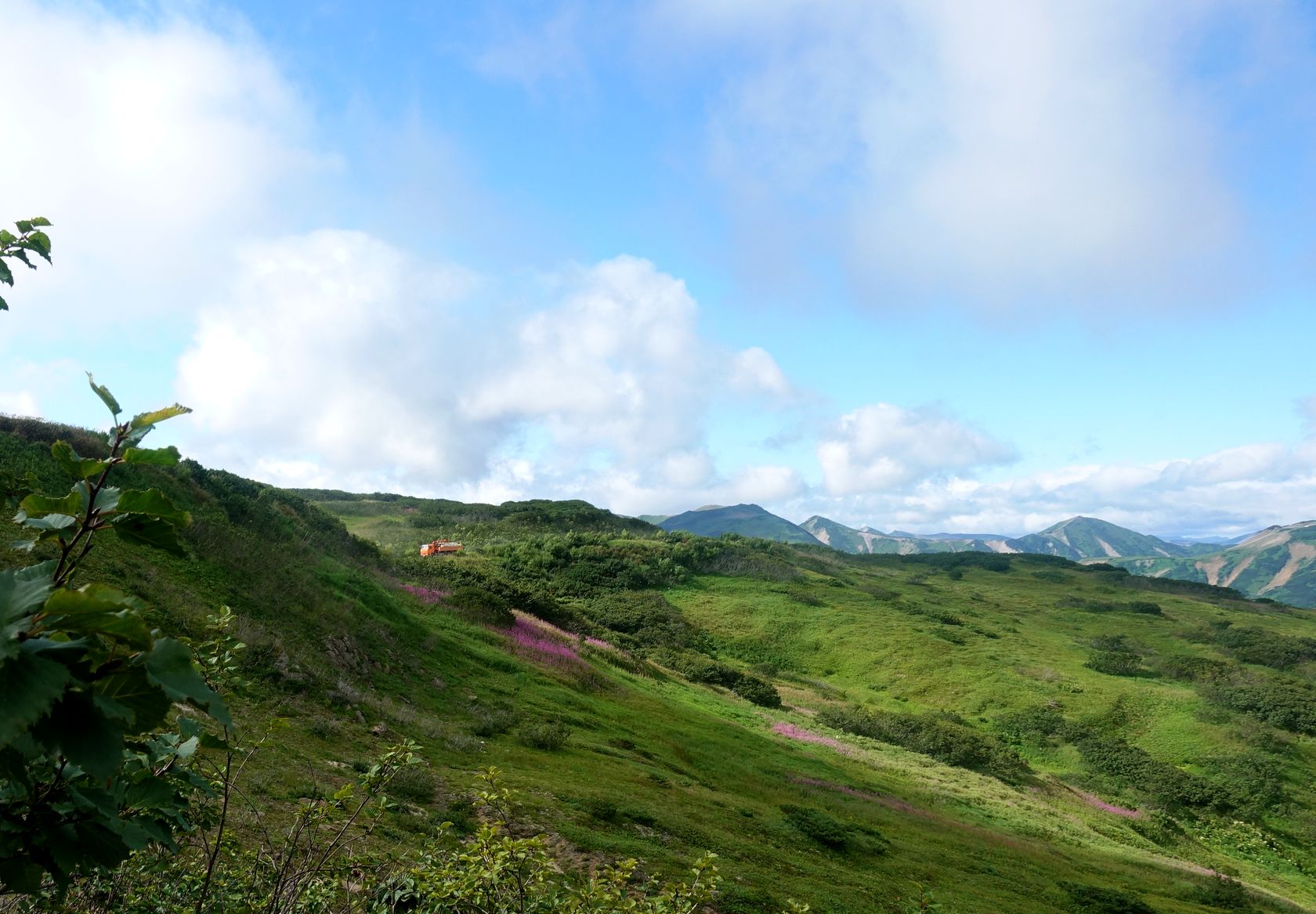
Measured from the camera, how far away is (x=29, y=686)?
4.20ft

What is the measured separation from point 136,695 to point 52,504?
2.47 ft

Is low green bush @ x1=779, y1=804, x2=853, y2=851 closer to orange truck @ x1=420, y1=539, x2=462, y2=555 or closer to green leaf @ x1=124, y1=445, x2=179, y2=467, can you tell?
green leaf @ x1=124, y1=445, x2=179, y2=467

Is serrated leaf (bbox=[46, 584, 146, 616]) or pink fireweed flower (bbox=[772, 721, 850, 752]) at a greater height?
serrated leaf (bbox=[46, 584, 146, 616])

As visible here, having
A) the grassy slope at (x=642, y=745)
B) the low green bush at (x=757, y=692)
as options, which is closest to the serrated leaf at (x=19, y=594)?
the grassy slope at (x=642, y=745)

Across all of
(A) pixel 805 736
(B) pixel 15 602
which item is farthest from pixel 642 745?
(B) pixel 15 602

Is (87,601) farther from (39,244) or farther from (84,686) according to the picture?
(39,244)

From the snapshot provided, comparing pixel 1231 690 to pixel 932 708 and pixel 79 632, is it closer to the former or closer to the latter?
pixel 932 708

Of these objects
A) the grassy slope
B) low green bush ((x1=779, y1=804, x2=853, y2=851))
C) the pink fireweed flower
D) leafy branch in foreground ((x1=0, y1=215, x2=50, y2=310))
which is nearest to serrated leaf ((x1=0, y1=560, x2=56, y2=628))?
leafy branch in foreground ((x1=0, y1=215, x2=50, y2=310))

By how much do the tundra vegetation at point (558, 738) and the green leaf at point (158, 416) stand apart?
0.03 meters

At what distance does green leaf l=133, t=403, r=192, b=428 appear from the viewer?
6.58ft

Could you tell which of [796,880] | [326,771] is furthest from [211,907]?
[796,880]

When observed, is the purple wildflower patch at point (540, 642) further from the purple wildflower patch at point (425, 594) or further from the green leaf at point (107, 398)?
the green leaf at point (107, 398)

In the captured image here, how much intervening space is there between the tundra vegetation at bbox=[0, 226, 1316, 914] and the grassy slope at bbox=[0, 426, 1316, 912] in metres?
0.13

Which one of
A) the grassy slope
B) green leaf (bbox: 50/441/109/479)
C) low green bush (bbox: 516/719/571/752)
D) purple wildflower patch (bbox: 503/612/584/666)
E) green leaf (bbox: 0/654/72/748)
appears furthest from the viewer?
purple wildflower patch (bbox: 503/612/584/666)
